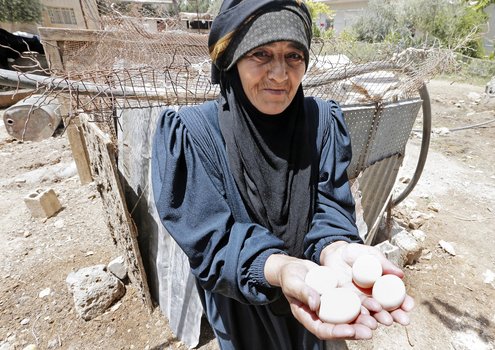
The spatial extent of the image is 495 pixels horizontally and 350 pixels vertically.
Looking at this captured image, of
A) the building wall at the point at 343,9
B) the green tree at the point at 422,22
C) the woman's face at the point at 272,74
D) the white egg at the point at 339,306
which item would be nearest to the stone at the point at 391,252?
the white egg at the point at 339,306

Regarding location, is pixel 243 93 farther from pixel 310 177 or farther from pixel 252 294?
pixel 252 294

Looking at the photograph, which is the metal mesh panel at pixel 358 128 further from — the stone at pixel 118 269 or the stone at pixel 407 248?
the stone at pixel 118 269

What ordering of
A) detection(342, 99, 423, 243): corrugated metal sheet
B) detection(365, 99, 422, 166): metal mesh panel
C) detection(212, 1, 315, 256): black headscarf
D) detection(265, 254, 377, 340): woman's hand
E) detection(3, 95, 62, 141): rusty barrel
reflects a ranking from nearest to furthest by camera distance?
detection(265, 254, 377, 340): woman's hand
detection(212, 1, 315, 256): black headscarf
detection(3, 95, 62, 141): rusty barrel
detection(342, 99, 423, 243): corrugated metal sheet
detection(365, 99, 422, 166): metal mesh panel

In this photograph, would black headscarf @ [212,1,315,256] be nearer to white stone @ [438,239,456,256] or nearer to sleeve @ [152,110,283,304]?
sleeve @ [152,110,283,304]

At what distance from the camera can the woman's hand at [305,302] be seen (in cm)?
84

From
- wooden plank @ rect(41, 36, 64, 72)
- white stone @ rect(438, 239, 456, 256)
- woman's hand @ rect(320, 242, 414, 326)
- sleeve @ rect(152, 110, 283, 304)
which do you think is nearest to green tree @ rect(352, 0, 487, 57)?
white stone @ rect(438, 239, 456, 256)

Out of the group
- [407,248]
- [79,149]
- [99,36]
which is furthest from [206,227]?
[99,36]

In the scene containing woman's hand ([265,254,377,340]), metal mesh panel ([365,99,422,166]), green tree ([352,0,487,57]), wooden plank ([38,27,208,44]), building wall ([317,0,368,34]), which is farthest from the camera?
building wall ([317,0,368,34])

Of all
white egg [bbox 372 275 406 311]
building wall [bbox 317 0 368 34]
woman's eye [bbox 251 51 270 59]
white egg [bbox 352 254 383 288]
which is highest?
building wall [bbox 317 0 368 34]

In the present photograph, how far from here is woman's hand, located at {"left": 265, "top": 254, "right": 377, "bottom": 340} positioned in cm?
84

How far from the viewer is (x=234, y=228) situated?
3.54 feet

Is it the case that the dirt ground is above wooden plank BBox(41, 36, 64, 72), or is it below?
below

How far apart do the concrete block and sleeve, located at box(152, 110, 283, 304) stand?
3809 millimetres

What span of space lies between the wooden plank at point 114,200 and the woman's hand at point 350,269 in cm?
171
